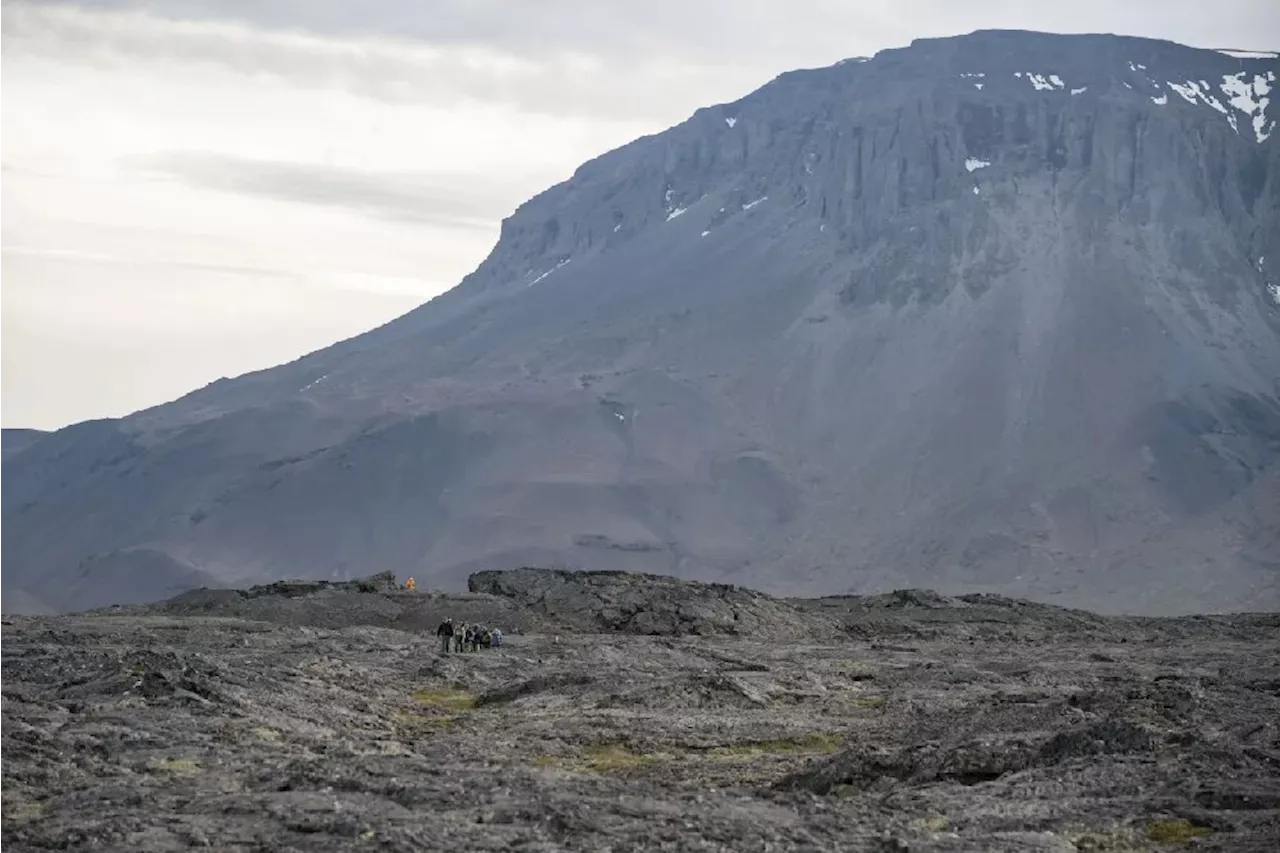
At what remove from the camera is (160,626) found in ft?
303

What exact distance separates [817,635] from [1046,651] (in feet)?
49.5

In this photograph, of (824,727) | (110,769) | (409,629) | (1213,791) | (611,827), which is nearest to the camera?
(611,827)

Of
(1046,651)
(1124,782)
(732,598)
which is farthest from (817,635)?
(1124,782)

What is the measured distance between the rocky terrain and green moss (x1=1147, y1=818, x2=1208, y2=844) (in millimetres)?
95

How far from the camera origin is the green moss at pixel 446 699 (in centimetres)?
6182

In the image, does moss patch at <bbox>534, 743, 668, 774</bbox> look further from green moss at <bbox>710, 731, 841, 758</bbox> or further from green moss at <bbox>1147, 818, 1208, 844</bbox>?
green moss at <bbox>1147, 818, 1208, 844</bbox>

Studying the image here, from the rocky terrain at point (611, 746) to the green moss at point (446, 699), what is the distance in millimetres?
207

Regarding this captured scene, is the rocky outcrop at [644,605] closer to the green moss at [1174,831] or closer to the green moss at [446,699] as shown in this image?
the green moss at [446,699]

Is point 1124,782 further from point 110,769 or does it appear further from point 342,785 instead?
point 110,769

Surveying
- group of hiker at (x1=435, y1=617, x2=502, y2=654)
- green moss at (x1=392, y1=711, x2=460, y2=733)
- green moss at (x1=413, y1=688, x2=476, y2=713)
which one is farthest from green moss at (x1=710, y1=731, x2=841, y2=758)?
group of hiker at (x1=435, y1=617, x2=502, y2=654)

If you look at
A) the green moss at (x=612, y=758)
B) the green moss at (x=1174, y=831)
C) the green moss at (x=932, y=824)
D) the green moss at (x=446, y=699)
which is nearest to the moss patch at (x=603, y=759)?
the green moss at (x=612, y=758)

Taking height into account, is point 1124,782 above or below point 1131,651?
above

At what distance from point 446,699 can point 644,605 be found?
135 ft

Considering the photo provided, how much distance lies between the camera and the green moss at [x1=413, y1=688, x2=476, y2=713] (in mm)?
61819
